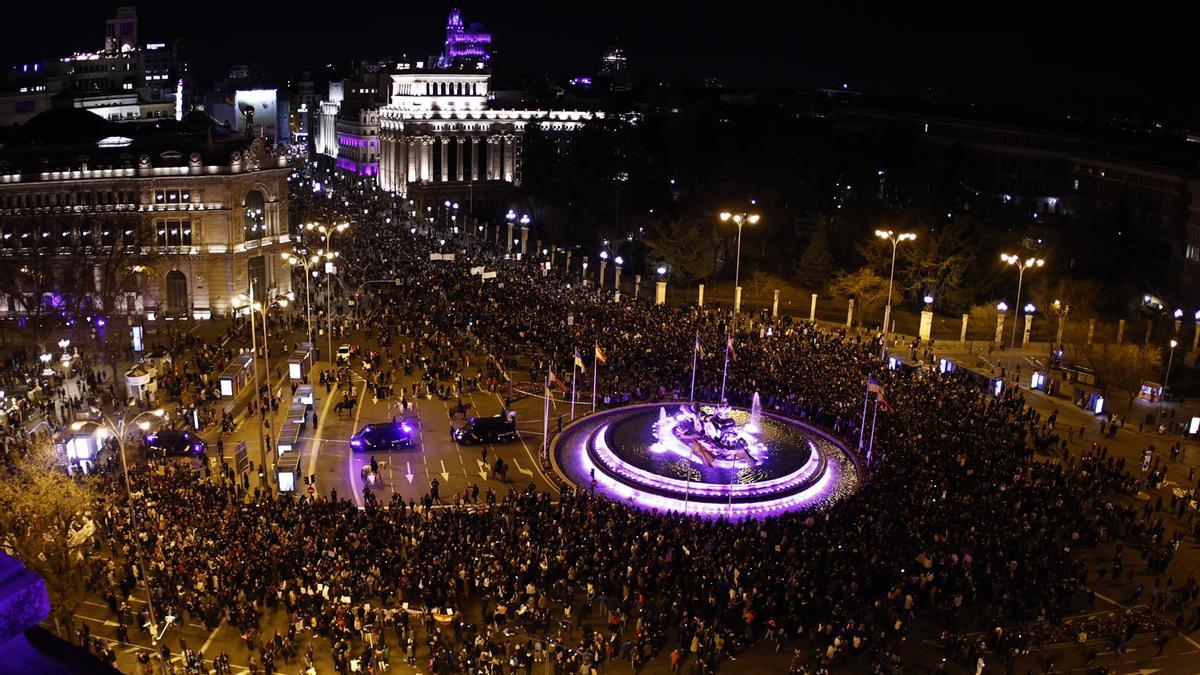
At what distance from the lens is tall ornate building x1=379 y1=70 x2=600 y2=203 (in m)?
124

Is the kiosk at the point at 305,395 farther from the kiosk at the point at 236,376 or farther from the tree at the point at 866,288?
the tree at the point at 866,288

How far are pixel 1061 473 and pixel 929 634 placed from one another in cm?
1154

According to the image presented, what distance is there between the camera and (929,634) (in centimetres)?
2438

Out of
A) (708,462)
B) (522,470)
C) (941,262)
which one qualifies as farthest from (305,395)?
(941,262)

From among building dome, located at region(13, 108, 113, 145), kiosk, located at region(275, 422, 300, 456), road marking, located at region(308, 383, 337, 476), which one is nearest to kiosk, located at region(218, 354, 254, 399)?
road marking, located at region(308, 383, 337, 476)

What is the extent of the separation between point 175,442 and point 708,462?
63.9 ft

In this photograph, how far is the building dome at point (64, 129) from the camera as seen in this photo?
2798 inches

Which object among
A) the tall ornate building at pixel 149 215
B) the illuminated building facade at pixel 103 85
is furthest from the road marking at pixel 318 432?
the illuminated building facade at pixel 103 85

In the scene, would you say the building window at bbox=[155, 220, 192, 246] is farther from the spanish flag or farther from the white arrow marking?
the white arrow marking

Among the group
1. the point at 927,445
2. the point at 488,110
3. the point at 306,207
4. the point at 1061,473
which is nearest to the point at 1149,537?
the point at 1061,473

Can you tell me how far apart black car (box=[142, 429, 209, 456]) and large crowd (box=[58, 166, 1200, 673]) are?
3.20 metres

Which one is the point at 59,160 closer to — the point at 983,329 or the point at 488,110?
the point at 983,329

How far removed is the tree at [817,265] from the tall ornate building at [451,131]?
67.9m

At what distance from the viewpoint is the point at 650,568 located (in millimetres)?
25156
